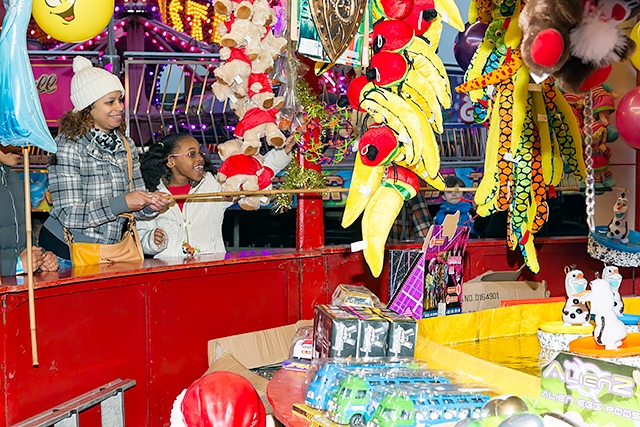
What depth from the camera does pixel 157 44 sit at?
1094 cm

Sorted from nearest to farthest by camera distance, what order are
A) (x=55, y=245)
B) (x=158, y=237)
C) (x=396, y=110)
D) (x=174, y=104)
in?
(x=396, y=110) < (x=55, y=245) < (x=158, y=237) < (x=174, y=104)

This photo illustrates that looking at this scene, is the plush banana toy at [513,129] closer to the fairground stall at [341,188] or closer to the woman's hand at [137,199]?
the fairground stall at [341,188]

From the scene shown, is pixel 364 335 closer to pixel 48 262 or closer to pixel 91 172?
pixel 48 262

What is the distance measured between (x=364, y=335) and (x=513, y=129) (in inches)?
51.2

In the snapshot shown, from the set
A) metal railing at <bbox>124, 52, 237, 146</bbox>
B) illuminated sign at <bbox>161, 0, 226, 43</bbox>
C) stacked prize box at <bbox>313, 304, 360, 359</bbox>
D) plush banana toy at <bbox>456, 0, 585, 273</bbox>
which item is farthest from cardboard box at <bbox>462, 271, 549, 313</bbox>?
illuminated sign at <bbox>161, 0, 226, 43</bbox>

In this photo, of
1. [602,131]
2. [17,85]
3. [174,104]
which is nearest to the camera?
[17,85]

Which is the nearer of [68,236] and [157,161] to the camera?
[68,236]

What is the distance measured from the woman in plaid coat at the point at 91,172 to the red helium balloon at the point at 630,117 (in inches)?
106

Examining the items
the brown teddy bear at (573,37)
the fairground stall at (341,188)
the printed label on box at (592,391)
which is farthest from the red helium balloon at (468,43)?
the printed label on box at (592,391)

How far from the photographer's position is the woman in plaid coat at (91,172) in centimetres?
367

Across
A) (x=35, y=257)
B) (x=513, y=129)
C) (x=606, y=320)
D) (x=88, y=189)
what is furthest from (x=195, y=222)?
(x=606, y=320)

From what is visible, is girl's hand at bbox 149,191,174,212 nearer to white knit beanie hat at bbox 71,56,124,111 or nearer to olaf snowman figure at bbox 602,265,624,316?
white knit beanie hat at bbox 71,56,124,111

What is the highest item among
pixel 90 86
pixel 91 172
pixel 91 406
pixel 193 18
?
pixel 193 18

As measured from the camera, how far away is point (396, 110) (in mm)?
2875
